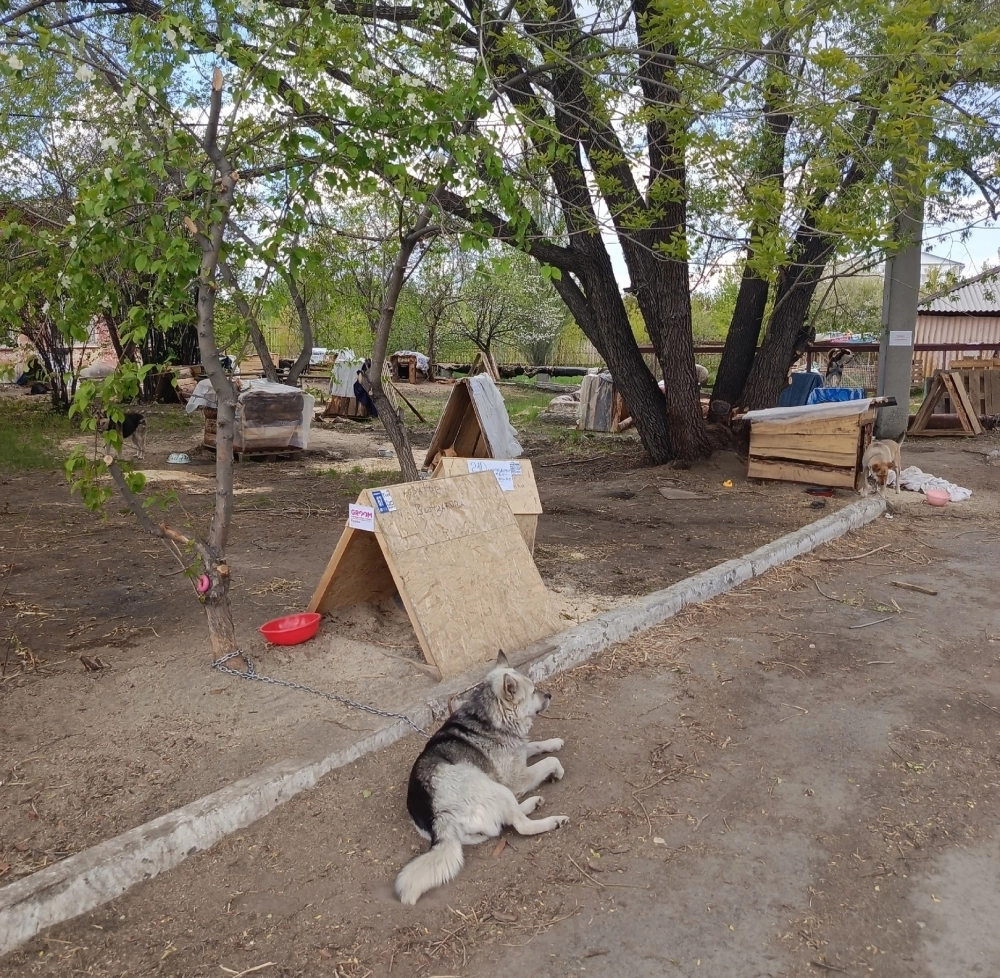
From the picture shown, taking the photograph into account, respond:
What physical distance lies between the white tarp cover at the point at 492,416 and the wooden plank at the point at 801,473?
316cm

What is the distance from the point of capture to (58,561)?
6.50m

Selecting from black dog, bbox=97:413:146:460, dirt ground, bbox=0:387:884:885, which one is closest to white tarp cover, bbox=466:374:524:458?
dirt ground, bbox=0:387:884:885

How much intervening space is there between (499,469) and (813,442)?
558 cm

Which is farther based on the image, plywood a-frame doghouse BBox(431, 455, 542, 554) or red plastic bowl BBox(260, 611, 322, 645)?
plywood a-frame doghouse BBox(431, 455, 542, 554)

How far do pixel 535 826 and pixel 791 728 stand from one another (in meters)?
1.54

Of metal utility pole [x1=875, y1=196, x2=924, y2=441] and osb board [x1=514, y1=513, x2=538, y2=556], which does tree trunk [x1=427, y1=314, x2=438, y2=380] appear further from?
osb board [x1=514, y1=513, x2=538, y2=556]

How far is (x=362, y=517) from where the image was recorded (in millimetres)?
4379

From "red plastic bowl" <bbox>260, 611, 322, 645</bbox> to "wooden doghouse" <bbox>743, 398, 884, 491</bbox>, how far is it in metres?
7.07

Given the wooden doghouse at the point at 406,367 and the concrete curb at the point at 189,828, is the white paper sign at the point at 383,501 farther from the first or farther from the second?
the wooden doghouse at the point at 406,367

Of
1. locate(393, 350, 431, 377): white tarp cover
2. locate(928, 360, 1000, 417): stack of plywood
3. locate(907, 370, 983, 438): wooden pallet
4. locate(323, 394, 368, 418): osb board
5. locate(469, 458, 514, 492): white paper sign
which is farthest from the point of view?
locate(393, 350, 431, 377): white tarp cover

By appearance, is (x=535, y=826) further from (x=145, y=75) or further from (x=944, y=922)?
(x=145, y=75)

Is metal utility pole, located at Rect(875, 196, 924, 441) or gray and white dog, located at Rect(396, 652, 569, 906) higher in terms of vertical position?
metal utility pole, located at Rect(875, 196, 924, 441)

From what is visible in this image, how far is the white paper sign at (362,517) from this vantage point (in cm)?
434

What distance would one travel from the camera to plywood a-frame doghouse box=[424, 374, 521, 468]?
878 cm
